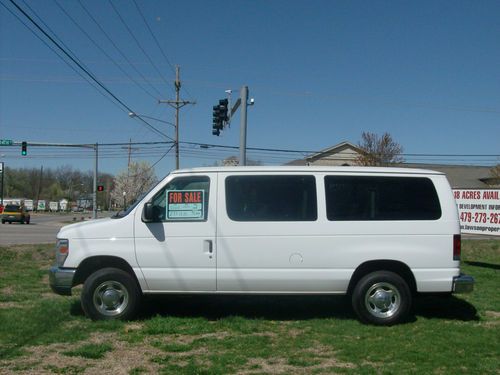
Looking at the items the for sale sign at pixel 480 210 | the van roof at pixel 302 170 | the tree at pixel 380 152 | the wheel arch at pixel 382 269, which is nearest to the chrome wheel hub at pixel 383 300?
the wheel arch at pixel 382 269

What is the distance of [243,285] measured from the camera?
24.1 feet

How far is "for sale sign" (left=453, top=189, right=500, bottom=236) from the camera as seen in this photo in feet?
50.2

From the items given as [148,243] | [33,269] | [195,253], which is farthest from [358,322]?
[33,269]

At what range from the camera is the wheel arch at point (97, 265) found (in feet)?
24.3

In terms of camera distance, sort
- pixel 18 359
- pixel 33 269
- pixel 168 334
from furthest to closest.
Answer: pixel 33 269 < pixel 168 334 < pixel 18 359

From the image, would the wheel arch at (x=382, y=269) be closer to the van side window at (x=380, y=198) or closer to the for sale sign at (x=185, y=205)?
the van side window at (x=380, y=198)

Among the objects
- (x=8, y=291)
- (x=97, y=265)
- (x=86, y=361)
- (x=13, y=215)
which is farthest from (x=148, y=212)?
(x=13, y=215)

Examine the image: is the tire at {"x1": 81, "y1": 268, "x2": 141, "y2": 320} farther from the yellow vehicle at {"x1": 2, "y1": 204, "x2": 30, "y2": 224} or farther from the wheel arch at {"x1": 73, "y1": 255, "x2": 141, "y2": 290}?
the yellow vehicle at {"x1": 2, "y1": 204, "x2": 30, "y2": 224}

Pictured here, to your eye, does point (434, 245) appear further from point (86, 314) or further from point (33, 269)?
point (33, 269)

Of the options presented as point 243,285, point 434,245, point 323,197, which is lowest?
point 243,285

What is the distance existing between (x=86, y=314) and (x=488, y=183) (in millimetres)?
58520

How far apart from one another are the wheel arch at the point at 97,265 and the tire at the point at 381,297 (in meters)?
2.96

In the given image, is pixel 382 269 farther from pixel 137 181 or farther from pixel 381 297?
pixel 137 181

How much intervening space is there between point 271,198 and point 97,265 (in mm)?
2543
